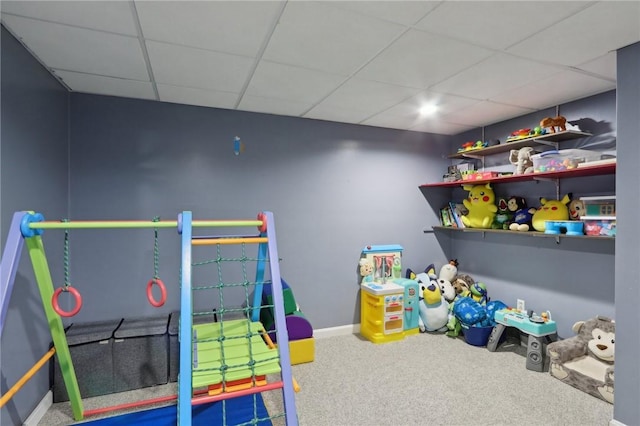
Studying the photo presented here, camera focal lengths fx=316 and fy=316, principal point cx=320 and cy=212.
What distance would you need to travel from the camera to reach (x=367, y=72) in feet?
7.11

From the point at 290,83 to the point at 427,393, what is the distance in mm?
2491

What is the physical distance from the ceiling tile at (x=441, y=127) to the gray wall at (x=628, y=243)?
1625mm

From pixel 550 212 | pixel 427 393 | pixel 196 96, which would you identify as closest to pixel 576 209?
pixel 550 212

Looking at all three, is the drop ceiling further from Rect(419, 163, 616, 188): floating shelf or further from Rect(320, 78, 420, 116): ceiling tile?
Rect(419, 163, 616, 188): floating shelf

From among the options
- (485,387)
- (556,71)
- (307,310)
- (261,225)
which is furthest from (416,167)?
(261,225)

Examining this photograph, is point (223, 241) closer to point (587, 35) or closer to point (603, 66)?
point (587, 35)

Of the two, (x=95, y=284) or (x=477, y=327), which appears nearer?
(x=95, y=284)

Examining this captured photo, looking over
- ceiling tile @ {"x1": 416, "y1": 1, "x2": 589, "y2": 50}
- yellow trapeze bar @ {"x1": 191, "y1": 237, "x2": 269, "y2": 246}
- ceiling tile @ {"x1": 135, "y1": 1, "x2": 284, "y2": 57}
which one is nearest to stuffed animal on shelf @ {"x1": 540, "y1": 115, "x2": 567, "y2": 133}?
ceiling tile @ {"x1": 416, "y1": 1, "x2": 589, "y2": 50}

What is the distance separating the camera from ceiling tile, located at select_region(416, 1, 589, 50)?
57.7 inches

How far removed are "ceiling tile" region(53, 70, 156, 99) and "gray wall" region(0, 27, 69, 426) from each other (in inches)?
4.4

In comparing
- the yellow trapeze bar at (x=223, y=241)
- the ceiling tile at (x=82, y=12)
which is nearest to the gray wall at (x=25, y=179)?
the ceiling tile at (x=82, y=12)

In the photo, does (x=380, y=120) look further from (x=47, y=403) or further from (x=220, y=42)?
(x=47, y=403)

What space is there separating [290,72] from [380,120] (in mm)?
1447

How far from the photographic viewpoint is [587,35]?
171 centimetres
